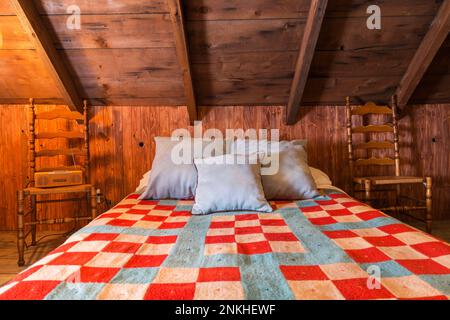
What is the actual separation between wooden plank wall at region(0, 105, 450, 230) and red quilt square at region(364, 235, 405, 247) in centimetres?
149

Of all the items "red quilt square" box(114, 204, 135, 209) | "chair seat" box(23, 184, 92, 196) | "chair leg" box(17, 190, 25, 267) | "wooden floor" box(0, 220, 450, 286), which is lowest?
"wooden floor" box(0, 220, 450, 286)

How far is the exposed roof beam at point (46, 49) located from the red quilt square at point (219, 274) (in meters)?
1.85

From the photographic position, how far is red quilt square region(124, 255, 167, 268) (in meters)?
0.83

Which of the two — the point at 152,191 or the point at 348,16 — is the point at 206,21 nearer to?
the point at 348,16

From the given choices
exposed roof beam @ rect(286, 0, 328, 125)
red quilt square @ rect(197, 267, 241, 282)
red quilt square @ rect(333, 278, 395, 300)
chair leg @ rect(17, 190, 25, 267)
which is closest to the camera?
red quilt square @ rect(333, 278, 395, 300)

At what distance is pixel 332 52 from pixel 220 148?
3.50 ft

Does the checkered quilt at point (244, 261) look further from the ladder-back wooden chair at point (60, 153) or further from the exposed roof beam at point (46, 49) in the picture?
the exposed roof beam at point (46, 49)

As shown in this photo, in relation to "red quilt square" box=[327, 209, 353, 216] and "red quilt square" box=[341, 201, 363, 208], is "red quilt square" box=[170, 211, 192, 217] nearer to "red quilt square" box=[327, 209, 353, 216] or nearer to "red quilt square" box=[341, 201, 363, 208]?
"red quilt square" box=[327, 209, 353, 216]

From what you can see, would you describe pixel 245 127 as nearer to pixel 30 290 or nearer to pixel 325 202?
pixel 325 202

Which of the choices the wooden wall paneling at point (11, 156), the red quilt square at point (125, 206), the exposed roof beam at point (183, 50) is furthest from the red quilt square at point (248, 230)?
the wooden wall paneling at point (11, 156)

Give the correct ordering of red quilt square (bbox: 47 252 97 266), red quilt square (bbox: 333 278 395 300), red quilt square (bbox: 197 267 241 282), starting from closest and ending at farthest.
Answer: red quilt square (bbox: 333 278 395 300), red quilt square (bbox: 197 267 241 282), red quilt square (bbox: 47 252 97 266)

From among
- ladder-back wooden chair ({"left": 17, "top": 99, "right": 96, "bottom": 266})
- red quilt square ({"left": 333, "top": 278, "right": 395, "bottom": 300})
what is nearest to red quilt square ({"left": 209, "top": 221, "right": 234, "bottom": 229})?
red quilt square ({"left": 333, "top": 278, "right": 395, "bottom": 300})

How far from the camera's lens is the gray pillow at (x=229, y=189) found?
57.1 inches
